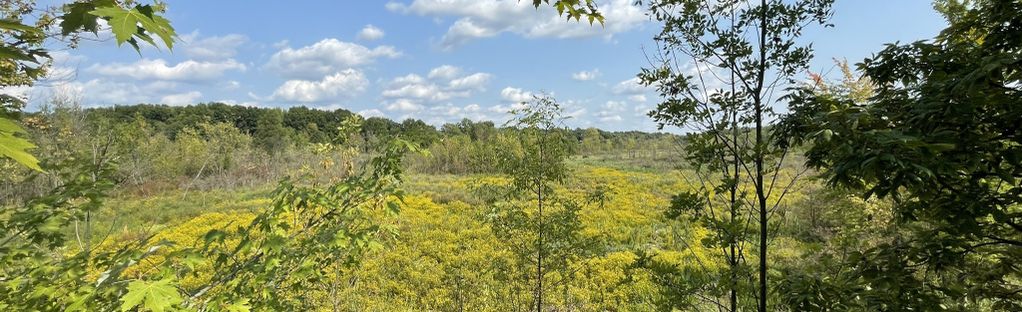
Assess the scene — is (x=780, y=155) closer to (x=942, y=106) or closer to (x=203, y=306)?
(x=942, y=106)

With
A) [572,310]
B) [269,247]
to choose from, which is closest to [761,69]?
[269,247]

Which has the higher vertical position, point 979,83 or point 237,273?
point 979,83

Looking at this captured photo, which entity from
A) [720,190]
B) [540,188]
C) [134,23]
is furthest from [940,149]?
[540,188]

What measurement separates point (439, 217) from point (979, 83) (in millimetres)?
13785

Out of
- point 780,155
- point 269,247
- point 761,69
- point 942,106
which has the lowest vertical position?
point 269,247

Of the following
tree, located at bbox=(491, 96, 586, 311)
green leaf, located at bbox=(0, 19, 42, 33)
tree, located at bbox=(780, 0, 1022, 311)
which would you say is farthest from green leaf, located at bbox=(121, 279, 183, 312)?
tree, located at bbox=(491, 96, 586, 311)

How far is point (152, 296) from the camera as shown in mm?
1340

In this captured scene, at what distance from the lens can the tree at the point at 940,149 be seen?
4.86ft

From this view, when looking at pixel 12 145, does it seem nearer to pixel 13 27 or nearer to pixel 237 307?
pixel 13 27

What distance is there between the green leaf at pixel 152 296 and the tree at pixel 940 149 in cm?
215

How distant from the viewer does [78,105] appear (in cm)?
1291

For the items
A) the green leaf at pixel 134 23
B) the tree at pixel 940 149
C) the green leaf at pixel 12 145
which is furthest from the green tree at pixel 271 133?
the tree at pixel 940 149

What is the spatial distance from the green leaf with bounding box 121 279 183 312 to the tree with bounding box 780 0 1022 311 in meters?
2.15

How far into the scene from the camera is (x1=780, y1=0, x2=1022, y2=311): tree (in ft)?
4.86
